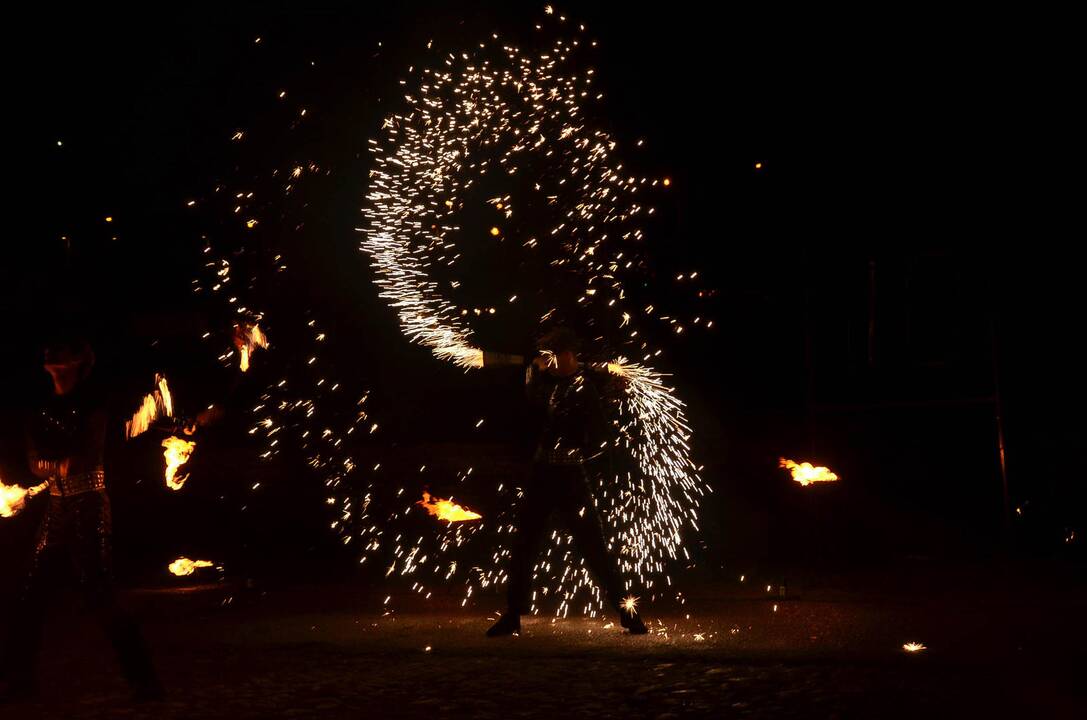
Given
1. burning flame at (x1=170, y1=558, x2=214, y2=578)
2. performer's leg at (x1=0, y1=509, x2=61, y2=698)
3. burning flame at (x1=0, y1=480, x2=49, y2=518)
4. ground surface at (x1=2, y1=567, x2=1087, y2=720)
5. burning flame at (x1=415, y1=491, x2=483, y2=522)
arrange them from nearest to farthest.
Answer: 1. ground surface at (x1=2, y1=567, x2=1087, y2=720)
2. performer's leg at (x1=0, y1=509, x2=61, y2=698)
3. burning flame at (x1=0, y1=480, x2=49, y2=518)
4. burning flame at (x1=415, y1=491, x2=483, y2=522)
5. burning flame at (x1=170, y1=558, x2=214, y2=578)

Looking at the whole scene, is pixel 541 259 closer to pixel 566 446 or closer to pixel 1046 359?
pixel 566 446

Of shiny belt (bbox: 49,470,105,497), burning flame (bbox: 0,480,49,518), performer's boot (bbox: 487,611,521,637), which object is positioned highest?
shiny belt (bbox: 49,470,105,497)

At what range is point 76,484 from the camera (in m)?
5.60

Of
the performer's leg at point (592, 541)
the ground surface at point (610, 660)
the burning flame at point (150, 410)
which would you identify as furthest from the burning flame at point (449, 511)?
the burning flame at point (150, 410)

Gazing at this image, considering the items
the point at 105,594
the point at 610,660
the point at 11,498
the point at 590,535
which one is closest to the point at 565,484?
the point at 590,535

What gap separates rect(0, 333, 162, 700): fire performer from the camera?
545cm

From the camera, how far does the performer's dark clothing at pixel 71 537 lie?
5484 mm

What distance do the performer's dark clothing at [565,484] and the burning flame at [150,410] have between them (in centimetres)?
231

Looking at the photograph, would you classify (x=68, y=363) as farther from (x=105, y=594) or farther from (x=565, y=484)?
(x=565, y=484)

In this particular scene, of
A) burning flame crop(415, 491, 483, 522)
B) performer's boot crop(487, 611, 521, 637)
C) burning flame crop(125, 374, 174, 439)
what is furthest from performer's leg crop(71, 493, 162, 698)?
burning flame crop(415, 491, 483, 522)

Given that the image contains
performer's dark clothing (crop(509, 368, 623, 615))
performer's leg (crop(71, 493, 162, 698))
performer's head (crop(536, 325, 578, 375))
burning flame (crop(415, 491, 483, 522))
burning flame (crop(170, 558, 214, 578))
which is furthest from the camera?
burning flame (crop(170, 558, 214, 578))

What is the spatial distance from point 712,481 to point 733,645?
322 inches

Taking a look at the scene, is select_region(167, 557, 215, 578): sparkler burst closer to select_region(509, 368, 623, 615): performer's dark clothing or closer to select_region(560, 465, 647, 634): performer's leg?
select_region(509, 368, 623, 615): performer's dark clothing

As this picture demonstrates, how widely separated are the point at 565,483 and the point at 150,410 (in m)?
2.58
